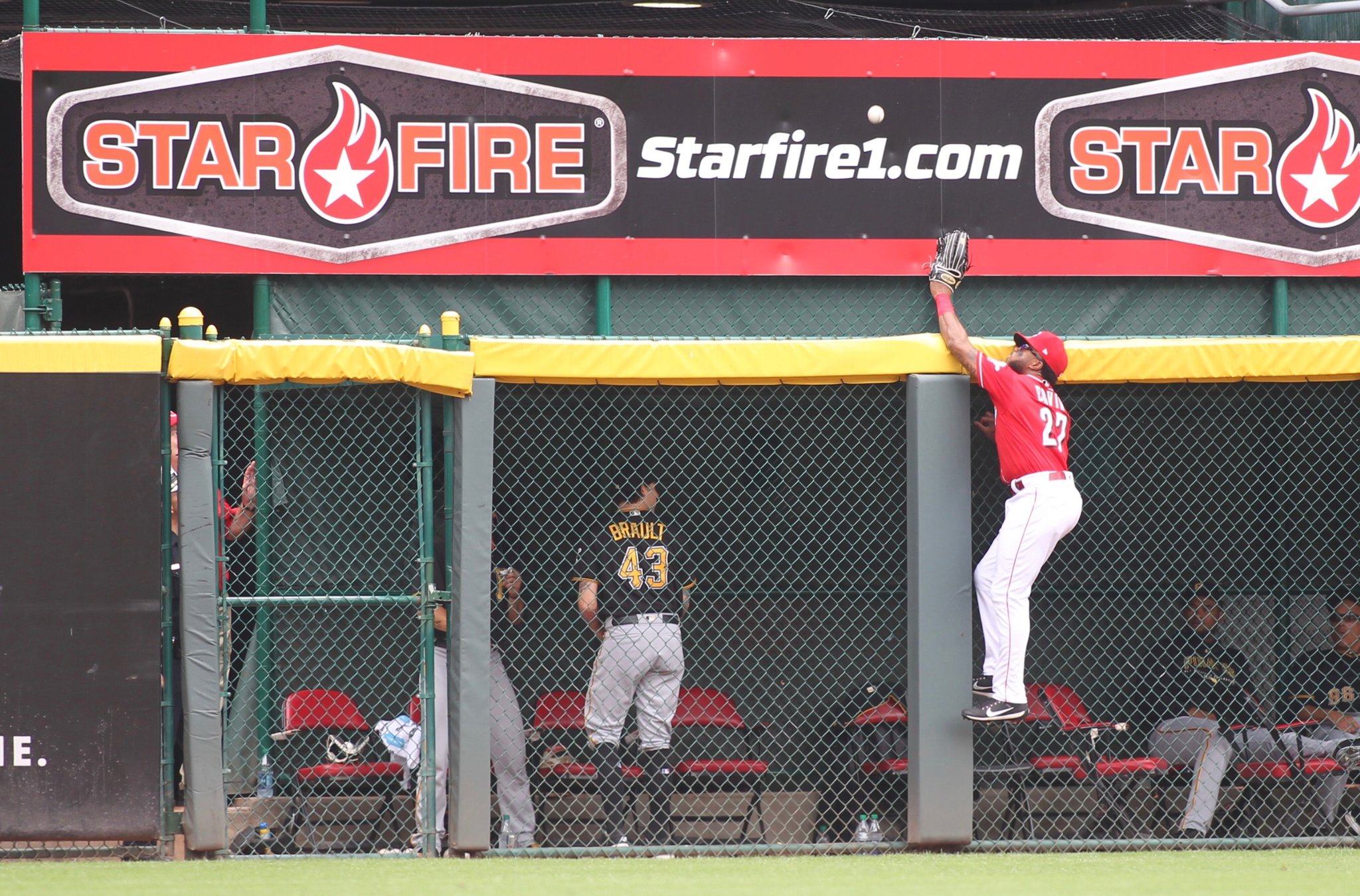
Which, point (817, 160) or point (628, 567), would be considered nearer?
point (628, 567)

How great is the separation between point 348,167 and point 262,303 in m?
0.84

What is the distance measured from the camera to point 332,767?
607 cm

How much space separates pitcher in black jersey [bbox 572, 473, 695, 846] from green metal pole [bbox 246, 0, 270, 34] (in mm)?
3217

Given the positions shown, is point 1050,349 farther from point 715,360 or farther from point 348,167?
point 348,167

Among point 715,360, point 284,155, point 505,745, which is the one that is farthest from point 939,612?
point 284,155

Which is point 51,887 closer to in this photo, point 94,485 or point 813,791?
point 94,485

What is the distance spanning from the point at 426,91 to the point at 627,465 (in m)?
2.22

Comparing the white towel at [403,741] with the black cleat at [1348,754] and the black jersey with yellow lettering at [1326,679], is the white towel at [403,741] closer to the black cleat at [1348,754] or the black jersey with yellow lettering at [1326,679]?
the black cleat at [1348,754]

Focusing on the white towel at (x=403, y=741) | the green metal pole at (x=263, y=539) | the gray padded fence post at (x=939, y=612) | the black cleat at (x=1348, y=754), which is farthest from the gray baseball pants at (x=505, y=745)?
the black cleat at (x=1348, y=754)

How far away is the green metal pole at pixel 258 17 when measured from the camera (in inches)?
288

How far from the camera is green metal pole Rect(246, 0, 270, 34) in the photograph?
731 cm

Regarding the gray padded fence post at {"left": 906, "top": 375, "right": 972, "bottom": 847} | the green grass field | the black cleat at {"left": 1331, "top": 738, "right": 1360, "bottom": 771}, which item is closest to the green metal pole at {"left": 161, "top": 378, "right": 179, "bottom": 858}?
the green grass field

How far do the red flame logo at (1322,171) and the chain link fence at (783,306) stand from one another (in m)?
0.39

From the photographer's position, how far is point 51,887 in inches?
187
